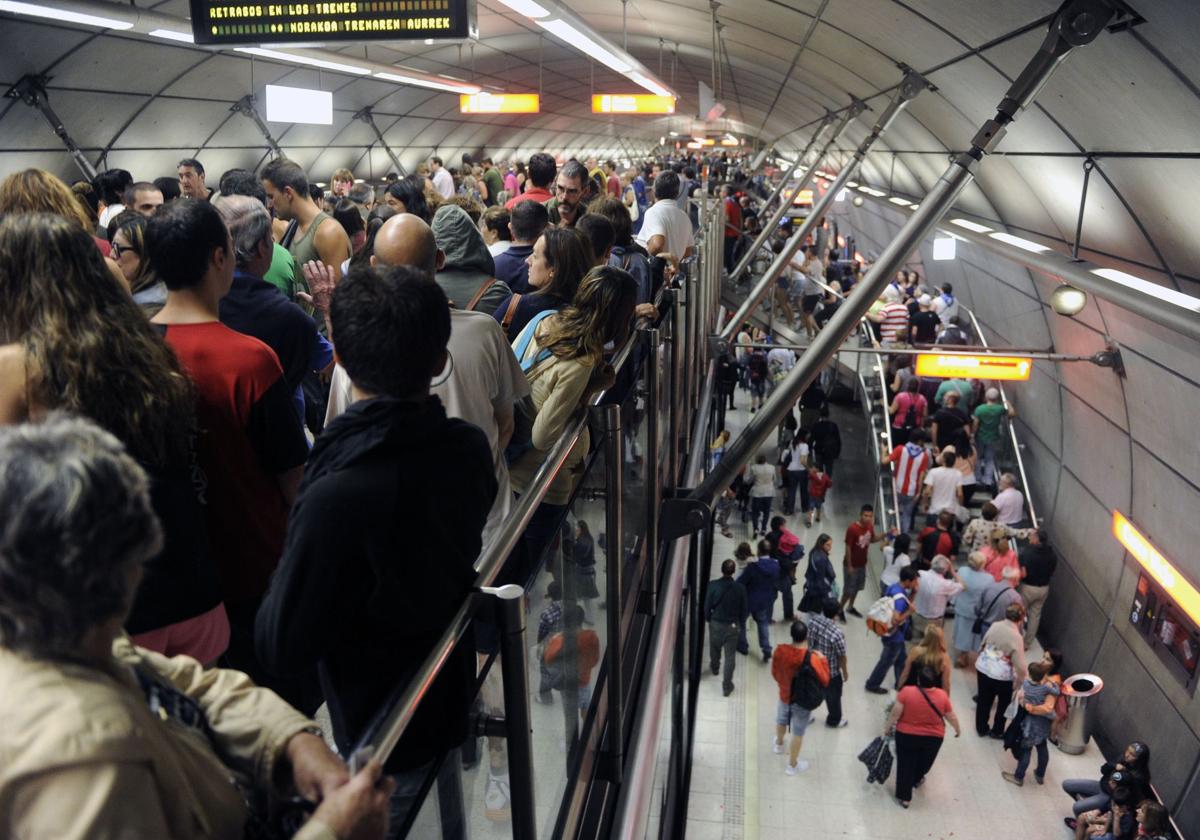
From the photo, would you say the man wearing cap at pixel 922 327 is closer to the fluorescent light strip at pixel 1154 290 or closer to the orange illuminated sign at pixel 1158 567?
the orange illuminated sign at pixel 1158 567

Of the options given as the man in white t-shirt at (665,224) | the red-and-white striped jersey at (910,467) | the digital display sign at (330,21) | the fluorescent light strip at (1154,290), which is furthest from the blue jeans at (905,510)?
the digital display sign at (330,21)

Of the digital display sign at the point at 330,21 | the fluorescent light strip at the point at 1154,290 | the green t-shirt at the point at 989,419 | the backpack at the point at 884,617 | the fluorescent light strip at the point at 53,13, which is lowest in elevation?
the backpack at the point at 884,617

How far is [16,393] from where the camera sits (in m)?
2.05

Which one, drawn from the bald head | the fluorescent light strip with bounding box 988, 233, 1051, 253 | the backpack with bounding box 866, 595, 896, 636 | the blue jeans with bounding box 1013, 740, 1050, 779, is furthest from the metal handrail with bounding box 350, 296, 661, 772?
the blue jeans with bounding box 1013, 740, 1050, 779

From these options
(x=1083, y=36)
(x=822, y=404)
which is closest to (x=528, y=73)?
(x=822, y=404)

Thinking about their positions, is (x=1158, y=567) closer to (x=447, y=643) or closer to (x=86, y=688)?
(x=447, y=643)

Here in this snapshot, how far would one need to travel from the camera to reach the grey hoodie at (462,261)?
389cm

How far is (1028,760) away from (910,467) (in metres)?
4.99

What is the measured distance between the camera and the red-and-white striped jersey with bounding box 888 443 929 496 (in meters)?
13.8

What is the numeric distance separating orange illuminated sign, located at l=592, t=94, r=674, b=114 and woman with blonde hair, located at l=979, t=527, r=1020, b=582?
10985 mm

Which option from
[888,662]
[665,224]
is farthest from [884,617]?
[665,224]

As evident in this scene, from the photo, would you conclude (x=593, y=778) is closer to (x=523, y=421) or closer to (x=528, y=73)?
(x=523, y=421)

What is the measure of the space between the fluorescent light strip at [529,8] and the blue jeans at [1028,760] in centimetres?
819

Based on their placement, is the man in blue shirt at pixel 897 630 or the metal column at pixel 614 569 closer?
the metal column at pixel 614 569
